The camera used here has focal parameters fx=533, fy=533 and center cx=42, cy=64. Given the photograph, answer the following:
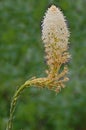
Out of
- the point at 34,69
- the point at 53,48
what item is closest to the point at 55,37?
the point at 53,48

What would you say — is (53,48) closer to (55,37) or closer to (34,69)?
(55,37)

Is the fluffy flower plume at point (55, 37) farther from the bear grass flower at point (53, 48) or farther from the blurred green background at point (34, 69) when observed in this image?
the blurred green background at point (34, 69)

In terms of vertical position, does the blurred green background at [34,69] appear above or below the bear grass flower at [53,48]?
above

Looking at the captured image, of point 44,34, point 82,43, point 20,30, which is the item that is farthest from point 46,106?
point 44,34

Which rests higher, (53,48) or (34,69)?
(34,69)

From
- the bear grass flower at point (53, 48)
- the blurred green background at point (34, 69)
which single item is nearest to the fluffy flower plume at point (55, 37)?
the bear grass flower at point (53, 48)

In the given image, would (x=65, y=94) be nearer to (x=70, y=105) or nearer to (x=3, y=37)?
(x=70, y=105)

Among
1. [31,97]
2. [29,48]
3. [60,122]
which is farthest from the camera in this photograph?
[29,48]
